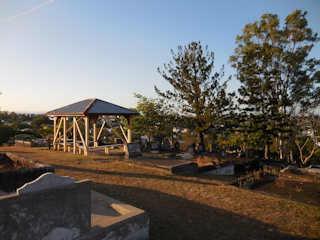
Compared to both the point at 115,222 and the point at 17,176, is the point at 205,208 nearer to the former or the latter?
the point at 115,222

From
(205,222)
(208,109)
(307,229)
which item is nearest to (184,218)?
(205,222)

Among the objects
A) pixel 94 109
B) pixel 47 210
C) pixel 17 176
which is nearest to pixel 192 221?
pixel 47 210

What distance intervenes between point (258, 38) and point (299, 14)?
3700 millimetres

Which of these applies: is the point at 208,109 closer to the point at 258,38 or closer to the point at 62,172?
the point at 258,38

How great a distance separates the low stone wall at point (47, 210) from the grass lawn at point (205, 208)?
1895 millimetres

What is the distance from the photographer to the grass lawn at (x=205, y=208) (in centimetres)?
481

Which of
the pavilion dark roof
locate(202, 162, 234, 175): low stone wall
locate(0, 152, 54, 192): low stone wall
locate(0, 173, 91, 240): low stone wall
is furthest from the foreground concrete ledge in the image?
the pavilion dark roof

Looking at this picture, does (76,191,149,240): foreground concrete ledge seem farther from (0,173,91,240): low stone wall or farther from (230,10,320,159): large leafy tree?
(230,10,320,159): large leafy tree

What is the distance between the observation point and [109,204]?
5246 mm

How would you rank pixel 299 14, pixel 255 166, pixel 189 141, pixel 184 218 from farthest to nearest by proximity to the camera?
pixel 189 141 → pixel 299 14 → pixel 255 166 → pixel 184 218

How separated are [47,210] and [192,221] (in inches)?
140

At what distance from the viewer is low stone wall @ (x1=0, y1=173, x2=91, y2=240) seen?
2818mm

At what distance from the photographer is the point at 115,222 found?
3891 mm

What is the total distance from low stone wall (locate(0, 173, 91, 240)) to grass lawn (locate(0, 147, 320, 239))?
190 cm
